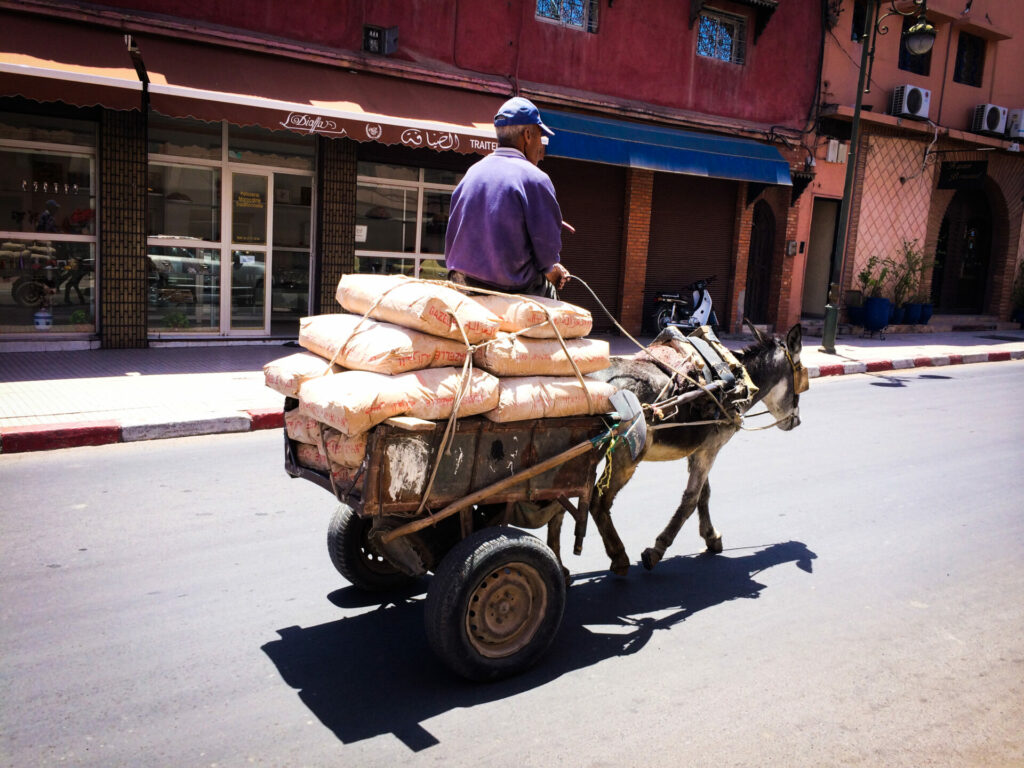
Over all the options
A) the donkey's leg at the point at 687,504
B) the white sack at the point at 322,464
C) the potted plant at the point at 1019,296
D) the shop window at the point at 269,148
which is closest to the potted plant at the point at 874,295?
the potted plant at the point at 1019,296

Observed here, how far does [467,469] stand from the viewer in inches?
154

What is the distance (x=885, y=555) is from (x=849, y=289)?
1617 centimetres

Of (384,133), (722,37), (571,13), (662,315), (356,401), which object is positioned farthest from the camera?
(722,37)

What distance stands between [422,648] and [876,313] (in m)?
18.4

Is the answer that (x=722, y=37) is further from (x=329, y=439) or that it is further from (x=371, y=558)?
(x=329, y=439)

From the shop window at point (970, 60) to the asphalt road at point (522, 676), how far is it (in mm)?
18907

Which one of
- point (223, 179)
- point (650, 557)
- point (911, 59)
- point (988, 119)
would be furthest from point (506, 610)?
point (988, 119)

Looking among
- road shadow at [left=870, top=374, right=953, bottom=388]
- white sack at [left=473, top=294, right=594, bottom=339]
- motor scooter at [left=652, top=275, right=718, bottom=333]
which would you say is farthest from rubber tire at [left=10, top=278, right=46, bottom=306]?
road shadow at [left=870, top=374, right=953, bottom=388]

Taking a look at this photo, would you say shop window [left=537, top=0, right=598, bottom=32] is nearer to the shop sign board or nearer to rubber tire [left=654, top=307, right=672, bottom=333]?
rubber tire [left=654, top=307, right=672, bottom=333]

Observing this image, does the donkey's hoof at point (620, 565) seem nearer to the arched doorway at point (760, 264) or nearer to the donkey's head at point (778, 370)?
the donkey's head at point (778, 370)

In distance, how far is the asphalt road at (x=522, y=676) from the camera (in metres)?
3.43

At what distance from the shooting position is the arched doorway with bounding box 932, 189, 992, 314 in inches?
965

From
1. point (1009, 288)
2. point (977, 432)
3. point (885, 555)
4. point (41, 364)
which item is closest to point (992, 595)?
point (885, 555)

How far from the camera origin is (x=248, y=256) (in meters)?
12.6
